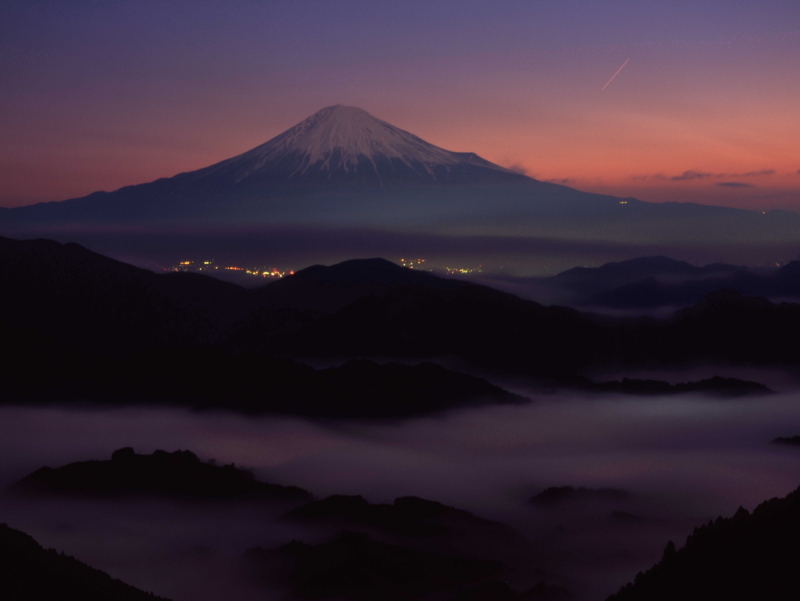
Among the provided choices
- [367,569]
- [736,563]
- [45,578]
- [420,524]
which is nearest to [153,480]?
[420,524]

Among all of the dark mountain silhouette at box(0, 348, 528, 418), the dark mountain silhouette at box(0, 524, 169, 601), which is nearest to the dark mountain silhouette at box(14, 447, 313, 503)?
the dark mountain silhouette at box(0, 348, 528, 418)

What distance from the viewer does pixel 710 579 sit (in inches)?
1640

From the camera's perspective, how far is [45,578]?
44.2 metres

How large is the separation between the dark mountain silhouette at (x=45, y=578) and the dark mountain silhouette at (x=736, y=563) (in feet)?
92.4

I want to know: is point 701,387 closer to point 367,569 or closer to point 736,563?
point 367,569

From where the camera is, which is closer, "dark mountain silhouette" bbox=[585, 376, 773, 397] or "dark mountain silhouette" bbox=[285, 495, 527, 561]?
"dark mountain silhouette" bbox=[285, 495, 527, 561]

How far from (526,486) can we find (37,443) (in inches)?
3002

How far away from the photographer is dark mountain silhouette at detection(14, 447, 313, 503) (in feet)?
307

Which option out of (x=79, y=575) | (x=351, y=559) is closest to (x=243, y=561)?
(x=351, y=559)

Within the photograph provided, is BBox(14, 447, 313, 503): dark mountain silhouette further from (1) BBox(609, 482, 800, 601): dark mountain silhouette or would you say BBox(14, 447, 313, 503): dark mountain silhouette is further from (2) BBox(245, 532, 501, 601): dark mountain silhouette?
(1) BBox(609, 482, 800, 601): dark mountain silhouette

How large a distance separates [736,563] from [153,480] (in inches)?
2836

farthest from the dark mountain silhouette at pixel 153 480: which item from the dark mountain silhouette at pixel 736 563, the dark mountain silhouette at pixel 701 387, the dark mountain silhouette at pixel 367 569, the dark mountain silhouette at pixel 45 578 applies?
the dark mountain silhouette at pixel 701 387

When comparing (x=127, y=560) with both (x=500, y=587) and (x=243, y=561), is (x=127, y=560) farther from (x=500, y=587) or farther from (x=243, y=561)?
(x=500, y=587)

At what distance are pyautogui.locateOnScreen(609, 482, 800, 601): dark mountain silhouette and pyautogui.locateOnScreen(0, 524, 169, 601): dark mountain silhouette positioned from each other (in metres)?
28.2
